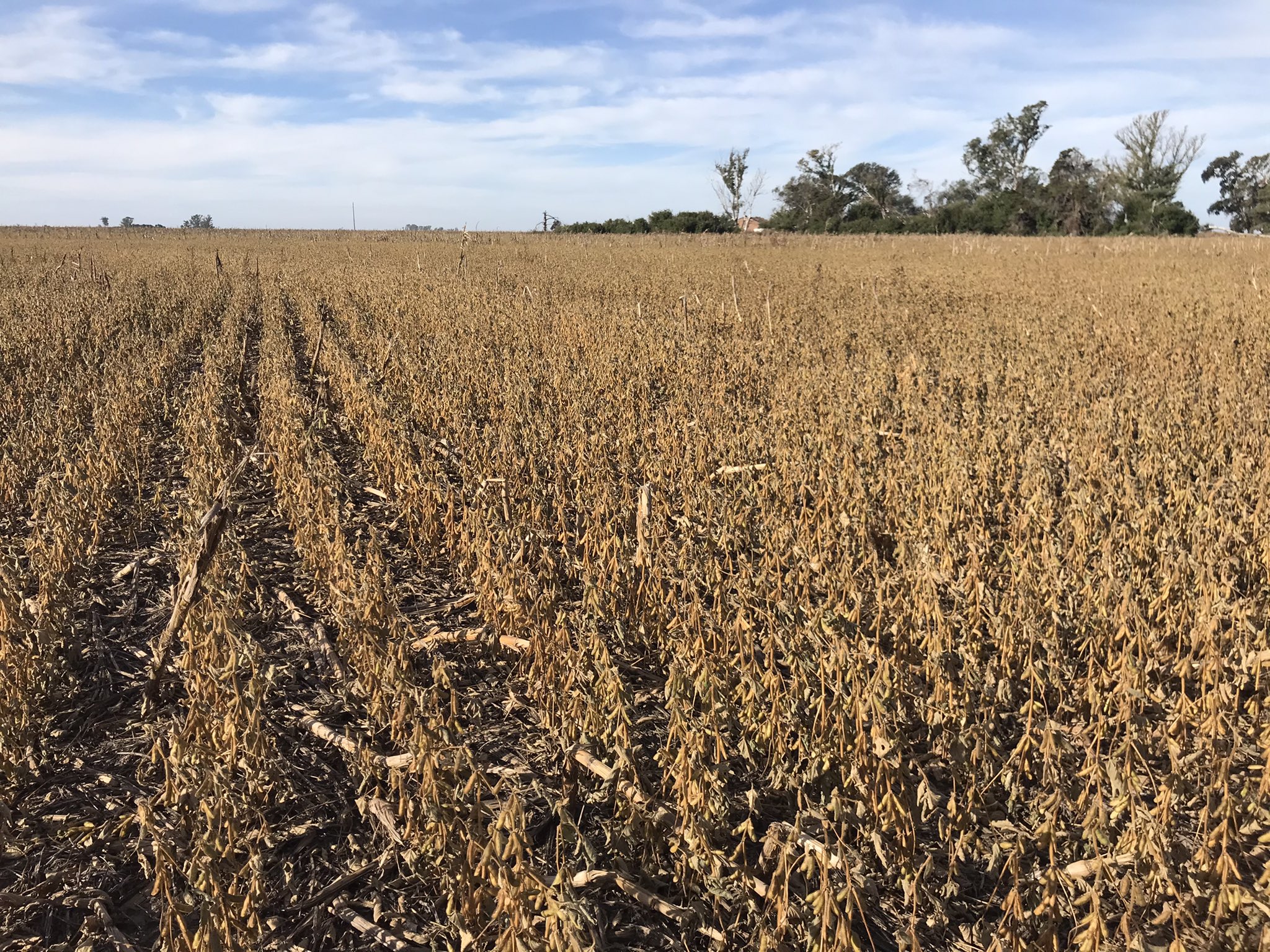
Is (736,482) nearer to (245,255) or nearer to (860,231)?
(245,255)

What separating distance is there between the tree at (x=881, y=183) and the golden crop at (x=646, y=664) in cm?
5171

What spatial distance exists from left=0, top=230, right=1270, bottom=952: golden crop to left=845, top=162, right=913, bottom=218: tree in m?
51.7

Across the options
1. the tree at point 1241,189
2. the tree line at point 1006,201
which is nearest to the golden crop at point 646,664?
the tree line at point 1006,201

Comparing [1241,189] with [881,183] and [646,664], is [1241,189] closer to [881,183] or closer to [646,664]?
[881,183]

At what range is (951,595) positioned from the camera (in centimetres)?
318

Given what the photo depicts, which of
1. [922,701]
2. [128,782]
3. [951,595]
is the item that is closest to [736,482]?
[951,595]

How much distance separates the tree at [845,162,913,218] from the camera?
180 ft

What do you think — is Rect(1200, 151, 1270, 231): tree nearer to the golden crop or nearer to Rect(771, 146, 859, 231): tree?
Rect(771, 146, 859, 231): tree

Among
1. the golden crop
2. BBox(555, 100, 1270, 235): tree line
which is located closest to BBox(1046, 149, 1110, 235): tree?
BBox(555, 100, 1270, 235): tree line

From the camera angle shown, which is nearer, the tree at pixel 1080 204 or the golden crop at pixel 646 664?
the golden crop at pixel 646 664

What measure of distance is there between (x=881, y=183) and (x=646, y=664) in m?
60.5

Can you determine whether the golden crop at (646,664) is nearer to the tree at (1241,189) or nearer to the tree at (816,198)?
the tree at (816,198)

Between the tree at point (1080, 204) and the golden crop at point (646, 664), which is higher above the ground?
the tree at point (1080, 204)

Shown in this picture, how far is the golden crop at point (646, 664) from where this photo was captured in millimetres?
1985
